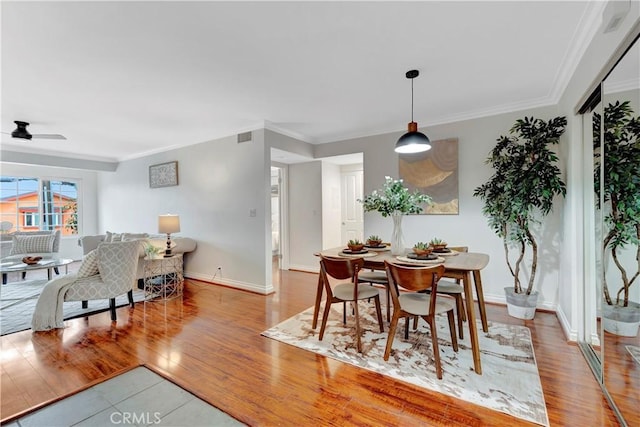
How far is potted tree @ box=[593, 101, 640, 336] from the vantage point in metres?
1.76

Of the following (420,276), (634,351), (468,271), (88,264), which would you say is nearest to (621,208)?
(634,351)

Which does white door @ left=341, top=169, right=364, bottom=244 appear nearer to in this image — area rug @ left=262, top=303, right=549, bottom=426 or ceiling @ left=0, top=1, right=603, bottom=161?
ceiling @ left=0, top=1, right=603, bottom=161

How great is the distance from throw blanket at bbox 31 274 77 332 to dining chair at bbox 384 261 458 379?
3264mm

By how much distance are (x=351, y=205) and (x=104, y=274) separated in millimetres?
4185

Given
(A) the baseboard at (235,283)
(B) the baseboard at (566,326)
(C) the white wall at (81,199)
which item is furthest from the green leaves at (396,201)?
(C) the white wall at (81,199)

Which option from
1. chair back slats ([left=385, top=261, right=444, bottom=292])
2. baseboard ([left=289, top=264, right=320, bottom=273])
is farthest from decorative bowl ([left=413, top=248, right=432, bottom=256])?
baseboard ([left=289, top=264, right=320, bottom=273])

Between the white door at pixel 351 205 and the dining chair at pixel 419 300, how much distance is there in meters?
→ 3.42

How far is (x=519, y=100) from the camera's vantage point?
3352 mm

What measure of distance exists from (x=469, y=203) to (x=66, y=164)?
24.9 ft

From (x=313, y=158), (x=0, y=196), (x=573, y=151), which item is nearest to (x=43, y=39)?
(x=313, y=158)

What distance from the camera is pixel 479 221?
12.2 feet

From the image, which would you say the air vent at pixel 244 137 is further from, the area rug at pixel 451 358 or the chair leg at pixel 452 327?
the chair leg at pixel 452 327

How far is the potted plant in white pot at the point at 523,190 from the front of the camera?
9.55 feet

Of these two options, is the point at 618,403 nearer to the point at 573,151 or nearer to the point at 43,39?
the point at 573,151
